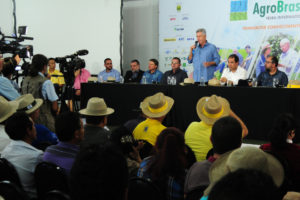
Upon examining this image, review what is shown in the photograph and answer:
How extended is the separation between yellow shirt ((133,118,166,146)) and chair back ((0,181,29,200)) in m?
1.27

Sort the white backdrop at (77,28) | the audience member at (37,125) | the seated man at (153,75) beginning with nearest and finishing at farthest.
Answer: the audience member at (37,125), the seated man at (153,75), the white backdrop at (77,28)

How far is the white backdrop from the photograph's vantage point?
7.38 meters

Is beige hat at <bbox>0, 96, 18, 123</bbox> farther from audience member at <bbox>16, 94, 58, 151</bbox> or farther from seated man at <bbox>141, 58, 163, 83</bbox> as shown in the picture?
seated man at <bbox>141, 58, 163, 83</bbox>

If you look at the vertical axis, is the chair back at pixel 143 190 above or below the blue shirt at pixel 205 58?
below

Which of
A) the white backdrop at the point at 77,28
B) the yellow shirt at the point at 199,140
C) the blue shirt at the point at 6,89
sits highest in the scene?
the white backdrop at the point at 77,28

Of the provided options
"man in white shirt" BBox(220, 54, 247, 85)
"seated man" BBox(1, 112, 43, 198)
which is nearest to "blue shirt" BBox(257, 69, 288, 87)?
"man in white shirt" BBox(220, 54, 247, 85)

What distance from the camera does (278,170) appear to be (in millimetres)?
1289

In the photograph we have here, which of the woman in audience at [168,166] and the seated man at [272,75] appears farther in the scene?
the seated man at [272,75]

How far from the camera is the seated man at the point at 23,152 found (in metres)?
1.91

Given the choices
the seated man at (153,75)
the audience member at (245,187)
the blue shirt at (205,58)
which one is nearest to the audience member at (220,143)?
the audience member at (245,187)

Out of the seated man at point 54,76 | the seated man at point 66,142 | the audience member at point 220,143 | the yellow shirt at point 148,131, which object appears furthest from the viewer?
the seated man at point 54,76

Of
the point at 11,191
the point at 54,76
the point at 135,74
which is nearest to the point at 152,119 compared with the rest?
the point at 11,191

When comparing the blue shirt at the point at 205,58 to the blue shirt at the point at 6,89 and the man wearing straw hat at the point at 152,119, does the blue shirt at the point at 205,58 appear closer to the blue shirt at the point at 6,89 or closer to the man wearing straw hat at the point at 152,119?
the man wearing straw hat at the point at 152,119

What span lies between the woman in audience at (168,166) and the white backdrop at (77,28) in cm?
598
